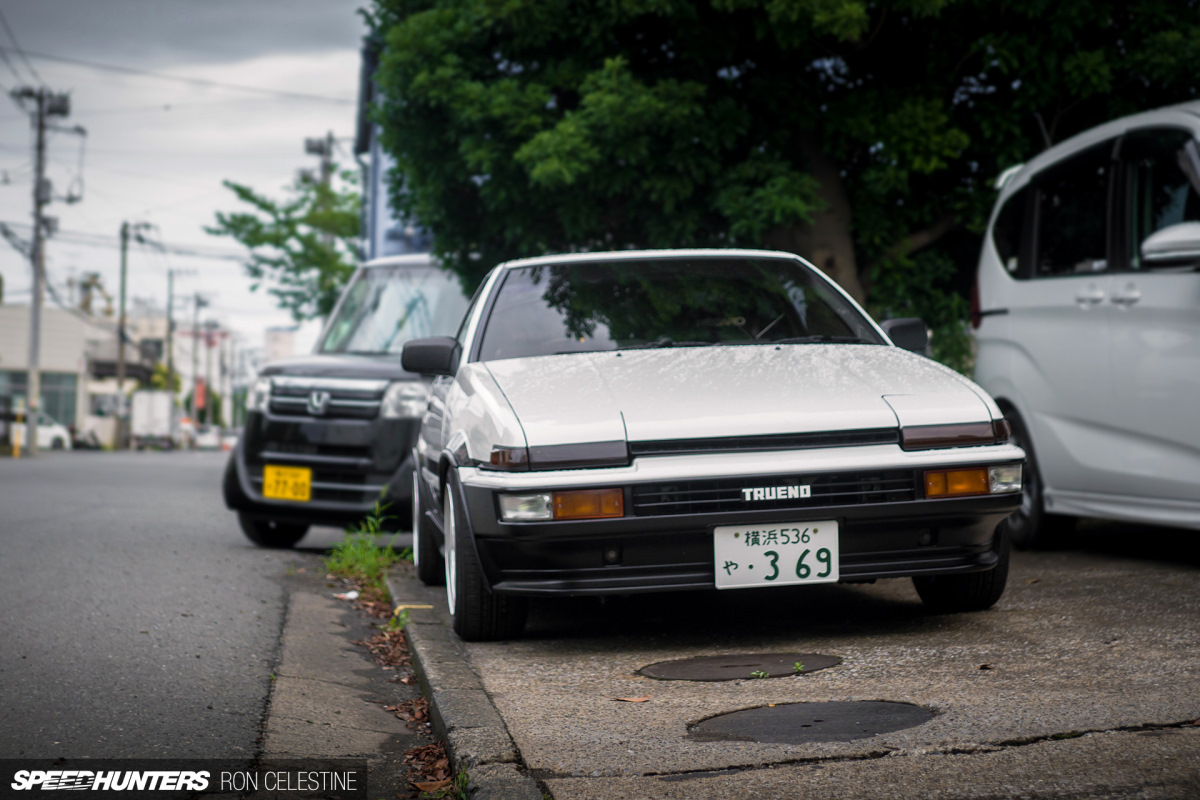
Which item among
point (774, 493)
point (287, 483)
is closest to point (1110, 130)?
point (774, 493)


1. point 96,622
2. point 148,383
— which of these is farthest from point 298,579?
point 148,383

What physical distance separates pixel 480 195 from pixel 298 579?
A: 4.55 m

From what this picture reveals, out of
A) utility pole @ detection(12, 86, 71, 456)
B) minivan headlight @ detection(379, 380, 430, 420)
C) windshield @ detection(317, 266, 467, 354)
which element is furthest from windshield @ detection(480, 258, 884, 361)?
utility pole @ detection(12, 86, 71, 456)

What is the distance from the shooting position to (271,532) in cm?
912

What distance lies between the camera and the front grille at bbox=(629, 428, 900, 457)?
14.3ft

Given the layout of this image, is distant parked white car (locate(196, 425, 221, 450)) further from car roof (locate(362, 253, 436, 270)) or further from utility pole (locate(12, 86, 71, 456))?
car roof (locate(362, 253, 436, 270))

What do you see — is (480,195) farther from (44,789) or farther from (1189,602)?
(44,789)

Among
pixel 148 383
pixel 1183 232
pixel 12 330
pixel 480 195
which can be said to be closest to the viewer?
pixel 1183 232

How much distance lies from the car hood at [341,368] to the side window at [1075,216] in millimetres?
3736

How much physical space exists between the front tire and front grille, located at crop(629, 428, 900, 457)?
2.54ft

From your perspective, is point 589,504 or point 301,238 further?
point 301,238

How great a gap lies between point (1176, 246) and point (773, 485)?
2202mm

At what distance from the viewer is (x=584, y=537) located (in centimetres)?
433

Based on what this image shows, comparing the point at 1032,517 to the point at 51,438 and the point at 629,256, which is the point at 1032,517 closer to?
the point at 629,256
